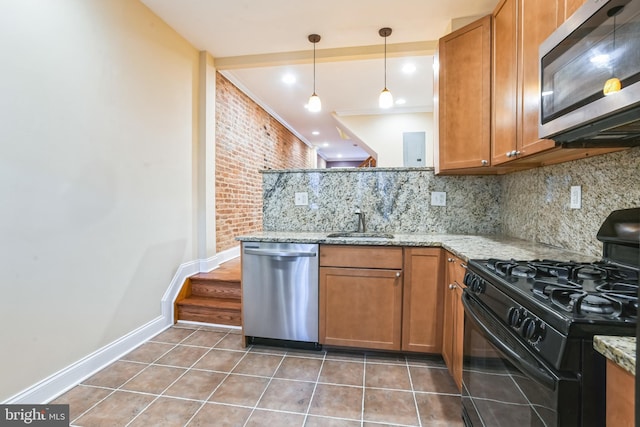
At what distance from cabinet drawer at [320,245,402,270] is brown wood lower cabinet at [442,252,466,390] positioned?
346 millimetres

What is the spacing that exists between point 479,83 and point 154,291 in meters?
3.10

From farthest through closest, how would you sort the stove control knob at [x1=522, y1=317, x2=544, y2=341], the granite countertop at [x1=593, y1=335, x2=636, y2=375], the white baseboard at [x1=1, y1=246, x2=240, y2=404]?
the white baseboard at [x1=1, y1=246, x2=240, y2=404], the stove control knob at [x1=522, y1=317, x2=544, y2=341], the granite countertop at [x1=593, y1=335, x2=636, y2=375]

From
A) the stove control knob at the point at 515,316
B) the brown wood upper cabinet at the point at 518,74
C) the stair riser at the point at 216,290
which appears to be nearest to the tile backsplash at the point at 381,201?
the brown wood upper cabinet at the point at 518,74

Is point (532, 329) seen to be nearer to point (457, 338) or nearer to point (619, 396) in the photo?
point (619, 396)

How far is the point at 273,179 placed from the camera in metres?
2.81

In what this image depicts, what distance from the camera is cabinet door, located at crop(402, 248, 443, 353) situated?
2.08m

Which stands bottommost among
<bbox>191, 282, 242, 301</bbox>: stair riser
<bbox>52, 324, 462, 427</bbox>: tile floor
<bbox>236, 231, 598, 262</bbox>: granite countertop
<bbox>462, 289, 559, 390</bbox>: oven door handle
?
<bbox>52, 324, 462, 427</bbox>: tile floor

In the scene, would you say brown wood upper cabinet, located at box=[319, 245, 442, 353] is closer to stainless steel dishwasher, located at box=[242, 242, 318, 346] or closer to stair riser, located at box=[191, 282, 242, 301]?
stainless steel dishwasher, located at box=[242, 242, 318, 346]

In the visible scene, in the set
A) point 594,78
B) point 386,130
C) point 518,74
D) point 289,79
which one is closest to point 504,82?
point 518,74

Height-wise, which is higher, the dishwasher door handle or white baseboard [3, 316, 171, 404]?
the dishwasher door handle

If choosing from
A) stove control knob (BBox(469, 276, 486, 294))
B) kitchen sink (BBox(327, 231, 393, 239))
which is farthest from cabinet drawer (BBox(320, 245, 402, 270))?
stove control knob (BBox(469, 276, 486, 294))

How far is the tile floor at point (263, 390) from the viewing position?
5.32 feet

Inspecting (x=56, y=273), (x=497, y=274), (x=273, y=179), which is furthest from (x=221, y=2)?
(x=497, y=274)

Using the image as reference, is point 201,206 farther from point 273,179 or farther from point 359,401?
point 359,401
